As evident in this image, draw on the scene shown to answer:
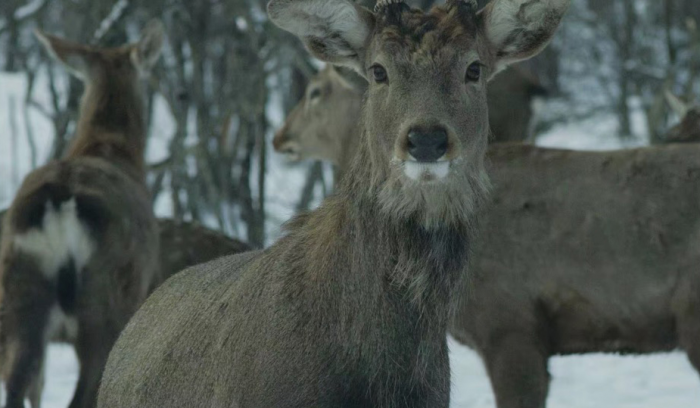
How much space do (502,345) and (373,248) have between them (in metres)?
2.85

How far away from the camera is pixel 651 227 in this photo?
7.00 metres

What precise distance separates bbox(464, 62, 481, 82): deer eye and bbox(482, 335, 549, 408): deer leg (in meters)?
2.75

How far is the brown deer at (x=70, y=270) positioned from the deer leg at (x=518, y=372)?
→ 2.22 m

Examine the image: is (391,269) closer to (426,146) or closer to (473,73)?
(426,146)

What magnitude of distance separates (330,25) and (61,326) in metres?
3.48

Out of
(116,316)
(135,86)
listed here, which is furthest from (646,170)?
(135,86)

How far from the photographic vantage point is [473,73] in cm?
461

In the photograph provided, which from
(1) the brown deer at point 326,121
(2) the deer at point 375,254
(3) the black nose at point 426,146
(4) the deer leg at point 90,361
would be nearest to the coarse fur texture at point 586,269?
(4) the deer leg at point 90,361

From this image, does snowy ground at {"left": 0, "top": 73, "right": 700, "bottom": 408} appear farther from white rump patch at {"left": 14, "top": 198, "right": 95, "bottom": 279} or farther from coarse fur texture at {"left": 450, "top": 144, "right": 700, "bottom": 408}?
white rump patch at {"left": 14, "top": 198, "right": 95, "bottom": 279}

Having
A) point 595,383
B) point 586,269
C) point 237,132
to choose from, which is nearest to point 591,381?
point 595,383

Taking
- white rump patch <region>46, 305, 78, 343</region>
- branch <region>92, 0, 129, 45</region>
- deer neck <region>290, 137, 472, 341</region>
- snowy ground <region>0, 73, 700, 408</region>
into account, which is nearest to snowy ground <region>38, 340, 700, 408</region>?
snowy ground <region>0, 73, 700, 408</region>

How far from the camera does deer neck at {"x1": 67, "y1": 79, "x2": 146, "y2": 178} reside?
9414mm

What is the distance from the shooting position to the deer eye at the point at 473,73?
15.0 ft

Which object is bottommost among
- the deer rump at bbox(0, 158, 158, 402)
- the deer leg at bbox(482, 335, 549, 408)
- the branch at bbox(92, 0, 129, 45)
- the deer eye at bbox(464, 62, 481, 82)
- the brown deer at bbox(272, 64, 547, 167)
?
the deer leg at bbox(482, 335, 549, 408)
